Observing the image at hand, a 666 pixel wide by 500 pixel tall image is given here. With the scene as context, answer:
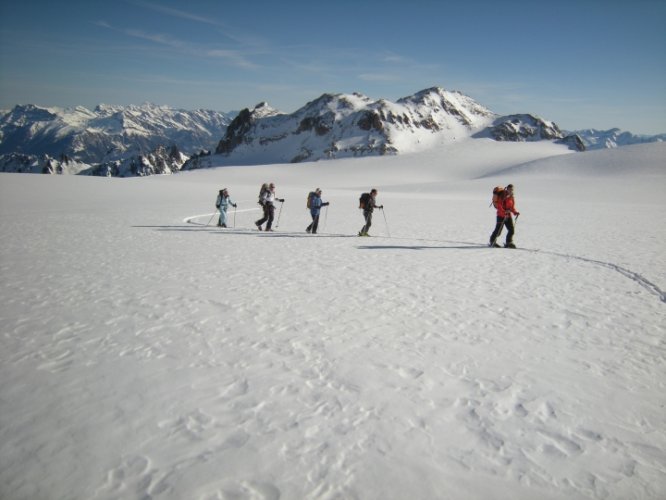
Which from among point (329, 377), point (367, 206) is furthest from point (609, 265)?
point (329, 377)

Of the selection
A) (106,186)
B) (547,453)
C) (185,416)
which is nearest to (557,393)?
(547,453)

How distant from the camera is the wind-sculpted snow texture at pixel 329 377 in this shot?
12.3ft

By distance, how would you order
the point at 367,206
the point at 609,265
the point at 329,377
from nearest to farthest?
the point at 329,377
the point at 609,265
the point at 367,206

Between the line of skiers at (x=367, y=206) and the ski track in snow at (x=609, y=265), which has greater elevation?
the line of skiers at (x=367, y=206)

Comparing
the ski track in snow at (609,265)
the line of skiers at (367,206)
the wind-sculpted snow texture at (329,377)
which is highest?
the line of skiers at (367,206)

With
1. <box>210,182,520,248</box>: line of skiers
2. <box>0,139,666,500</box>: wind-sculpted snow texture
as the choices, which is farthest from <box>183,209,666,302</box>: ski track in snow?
<box>210,182,520,248</box>: line of skiers

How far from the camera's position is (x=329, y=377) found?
17.6ft

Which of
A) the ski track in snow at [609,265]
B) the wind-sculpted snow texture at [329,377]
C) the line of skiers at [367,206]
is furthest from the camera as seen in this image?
the line of skiers at [367,206]

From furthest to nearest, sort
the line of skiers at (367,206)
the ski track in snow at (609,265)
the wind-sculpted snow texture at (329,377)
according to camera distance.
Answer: the line of skiers at (367,206), the ski track in snow at (609,265), the wind-sculpted snow texture at (329,377)

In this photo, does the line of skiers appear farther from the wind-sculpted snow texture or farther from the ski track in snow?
the wind-sculpted snow texture

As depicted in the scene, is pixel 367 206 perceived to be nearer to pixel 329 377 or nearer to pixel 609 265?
pixel 609 265

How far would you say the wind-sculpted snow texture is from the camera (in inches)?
148

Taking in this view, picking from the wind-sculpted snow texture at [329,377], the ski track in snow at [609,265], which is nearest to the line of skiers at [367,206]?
the ski track in snow at [609,265]

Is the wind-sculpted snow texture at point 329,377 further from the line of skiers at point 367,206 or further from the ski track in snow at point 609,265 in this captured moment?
the line of skiers at point 367,206
